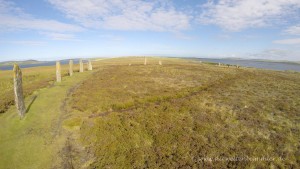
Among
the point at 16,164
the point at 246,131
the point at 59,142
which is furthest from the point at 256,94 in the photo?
the point at 16,164

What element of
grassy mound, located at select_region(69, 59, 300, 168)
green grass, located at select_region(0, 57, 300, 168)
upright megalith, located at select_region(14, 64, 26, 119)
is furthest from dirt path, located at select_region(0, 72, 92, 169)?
grassy mound, located at select_region(69, 59, 300, 168)

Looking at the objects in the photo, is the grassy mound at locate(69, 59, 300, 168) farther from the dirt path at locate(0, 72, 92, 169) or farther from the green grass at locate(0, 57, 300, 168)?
the dirt path at locate(0, 72, 92, 169)

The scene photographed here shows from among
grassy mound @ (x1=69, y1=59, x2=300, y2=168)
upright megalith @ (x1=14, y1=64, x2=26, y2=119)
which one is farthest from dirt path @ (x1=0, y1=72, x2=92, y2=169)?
grassy mound @ (x1=69, y1=59, x2=300, y2=168)

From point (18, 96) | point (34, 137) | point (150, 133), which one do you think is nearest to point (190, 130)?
point (150, 133)

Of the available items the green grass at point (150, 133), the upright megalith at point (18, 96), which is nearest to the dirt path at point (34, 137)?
the green grass at point (150, 133)

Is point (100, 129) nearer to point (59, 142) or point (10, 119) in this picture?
point (59, 142)

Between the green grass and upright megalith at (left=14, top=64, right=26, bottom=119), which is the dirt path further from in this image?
upright megalith at (left=14, top=64, right=26, bottom=119)

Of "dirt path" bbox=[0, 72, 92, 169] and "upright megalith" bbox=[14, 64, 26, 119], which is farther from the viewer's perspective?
"upright megalith" bbox=[14, 64, 26, 119]

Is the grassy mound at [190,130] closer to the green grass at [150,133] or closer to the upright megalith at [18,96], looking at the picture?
the green grass at [150,133]

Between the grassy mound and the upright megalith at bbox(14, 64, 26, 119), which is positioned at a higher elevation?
the upright megalith at bbox(14, 64, 26, 119)
